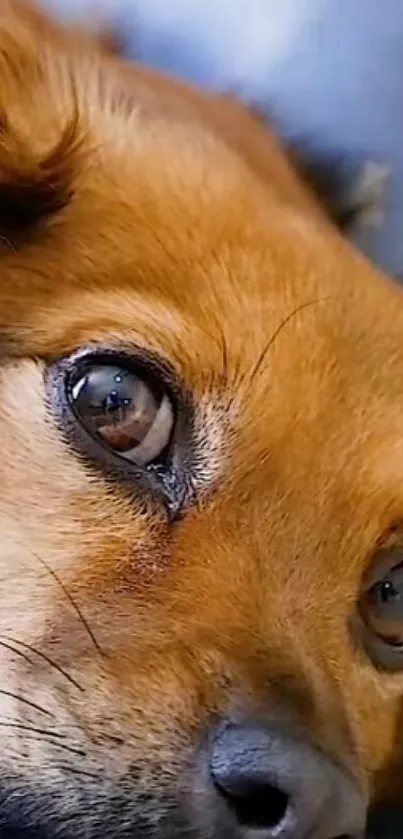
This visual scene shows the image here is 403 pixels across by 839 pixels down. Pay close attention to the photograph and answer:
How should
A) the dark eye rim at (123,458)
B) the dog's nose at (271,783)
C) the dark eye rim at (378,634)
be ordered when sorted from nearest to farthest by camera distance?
the dog's nose at (271,783) → the dark eye rim at (123,458) → the dark eye rim at (378,634)

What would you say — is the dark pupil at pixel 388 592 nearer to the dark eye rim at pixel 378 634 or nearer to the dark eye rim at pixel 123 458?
the dark eye rim at pixel 378 634

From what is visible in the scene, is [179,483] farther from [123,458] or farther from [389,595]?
[389,595]

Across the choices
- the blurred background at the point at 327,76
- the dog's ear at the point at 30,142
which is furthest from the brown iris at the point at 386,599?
the blurred background at the point at 327,76

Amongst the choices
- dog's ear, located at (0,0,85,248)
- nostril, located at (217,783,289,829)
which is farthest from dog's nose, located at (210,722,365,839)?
dog's ear, located at (0,0,85,248)

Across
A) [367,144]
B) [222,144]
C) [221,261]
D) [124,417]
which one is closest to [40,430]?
[124,417]

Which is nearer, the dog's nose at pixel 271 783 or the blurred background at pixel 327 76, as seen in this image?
the dog's nose at pixel 271 783

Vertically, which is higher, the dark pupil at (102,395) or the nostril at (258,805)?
the dark pupil at (102,395)

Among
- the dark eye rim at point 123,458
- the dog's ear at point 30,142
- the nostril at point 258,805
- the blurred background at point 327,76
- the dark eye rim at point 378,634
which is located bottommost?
the nostril at point 258,805

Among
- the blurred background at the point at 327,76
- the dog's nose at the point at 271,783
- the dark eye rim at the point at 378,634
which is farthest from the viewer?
the blurred background at the point at 327,76

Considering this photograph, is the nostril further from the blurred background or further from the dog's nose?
the blurred background
